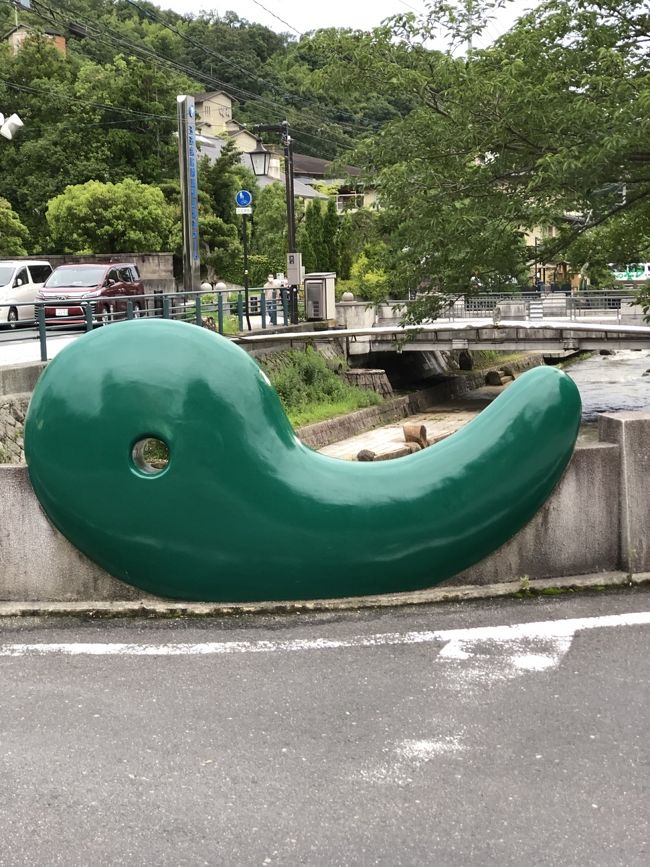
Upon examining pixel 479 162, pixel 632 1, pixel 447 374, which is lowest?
pixel 447 374

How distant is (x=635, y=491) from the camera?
20.6 feet

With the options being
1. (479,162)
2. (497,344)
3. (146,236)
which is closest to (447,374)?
(497,344)

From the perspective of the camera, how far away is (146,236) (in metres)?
46.0

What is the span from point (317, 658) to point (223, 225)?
4973 centimetres

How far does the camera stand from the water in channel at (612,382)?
3503 centimetres

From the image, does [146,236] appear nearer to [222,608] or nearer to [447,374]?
[447,374]

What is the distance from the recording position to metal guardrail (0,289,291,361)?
18.3m

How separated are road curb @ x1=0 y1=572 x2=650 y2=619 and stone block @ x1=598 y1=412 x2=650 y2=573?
202 mm

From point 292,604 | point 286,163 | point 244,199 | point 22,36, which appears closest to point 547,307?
point 286,163

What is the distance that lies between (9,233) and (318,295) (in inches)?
765

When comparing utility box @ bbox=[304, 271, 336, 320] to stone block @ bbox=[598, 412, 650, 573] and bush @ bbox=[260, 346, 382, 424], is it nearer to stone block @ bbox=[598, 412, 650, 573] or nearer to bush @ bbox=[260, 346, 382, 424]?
bush @ bbox=[260, 346, 382, 424]

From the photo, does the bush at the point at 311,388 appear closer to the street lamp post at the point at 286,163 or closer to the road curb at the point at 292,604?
the street lamp post at the point at 286,163

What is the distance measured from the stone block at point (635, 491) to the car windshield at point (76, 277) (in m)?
21.4

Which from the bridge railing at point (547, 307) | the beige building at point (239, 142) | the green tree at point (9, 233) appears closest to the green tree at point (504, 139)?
the bridge railing at point (547, 307)
